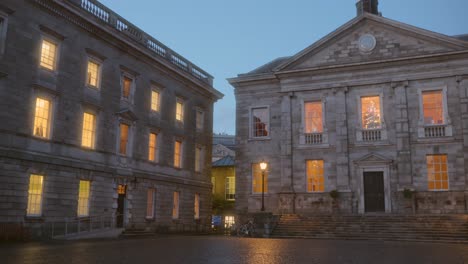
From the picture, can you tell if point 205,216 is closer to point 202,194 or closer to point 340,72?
point 202,194

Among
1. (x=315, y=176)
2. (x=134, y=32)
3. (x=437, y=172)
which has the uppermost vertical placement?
(x=134, y=32)

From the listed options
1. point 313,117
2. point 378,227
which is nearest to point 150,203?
point 313,117

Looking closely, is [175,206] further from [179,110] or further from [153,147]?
[179,110]

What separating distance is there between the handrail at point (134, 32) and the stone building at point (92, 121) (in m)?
0.07

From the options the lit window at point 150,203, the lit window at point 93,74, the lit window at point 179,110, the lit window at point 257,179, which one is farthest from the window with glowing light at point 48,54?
the lit window at point 257,179

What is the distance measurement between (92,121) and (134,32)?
21.8 ft

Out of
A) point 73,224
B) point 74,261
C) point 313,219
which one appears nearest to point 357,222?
point 313,219

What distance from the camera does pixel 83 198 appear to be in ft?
77.4

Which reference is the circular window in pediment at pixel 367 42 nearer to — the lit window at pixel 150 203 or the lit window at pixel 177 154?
Result: the lit window at pixel 177 154

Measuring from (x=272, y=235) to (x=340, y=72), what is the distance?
38.8 feet

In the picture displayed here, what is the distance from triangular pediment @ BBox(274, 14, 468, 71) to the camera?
28938 millimetres

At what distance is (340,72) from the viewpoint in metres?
31.1

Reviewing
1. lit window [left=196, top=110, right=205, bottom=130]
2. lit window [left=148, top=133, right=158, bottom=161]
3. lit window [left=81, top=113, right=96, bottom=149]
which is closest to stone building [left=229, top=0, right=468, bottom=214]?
lit window [left=196, top=110, right=205, bottom=130]

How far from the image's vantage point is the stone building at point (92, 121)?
2000cm
